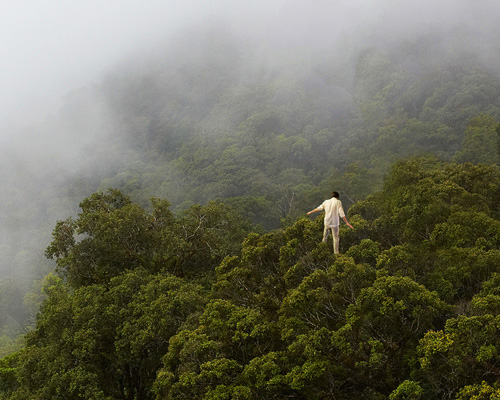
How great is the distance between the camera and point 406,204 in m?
14.9

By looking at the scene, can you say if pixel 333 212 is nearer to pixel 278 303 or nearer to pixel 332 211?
pixel 332 211

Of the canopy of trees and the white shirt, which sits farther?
the white shirt

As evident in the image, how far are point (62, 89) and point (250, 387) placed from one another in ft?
614

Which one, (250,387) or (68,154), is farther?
(68,154)

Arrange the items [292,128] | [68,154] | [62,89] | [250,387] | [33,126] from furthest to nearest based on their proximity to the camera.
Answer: [62,89]
[33,126]
[68,154]
[292,128]
[250,387]

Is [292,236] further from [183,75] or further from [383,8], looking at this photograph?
[383,8]

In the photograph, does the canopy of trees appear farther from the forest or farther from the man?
the man

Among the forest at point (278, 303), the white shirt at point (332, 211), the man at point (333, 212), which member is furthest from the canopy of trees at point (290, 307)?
the white shirt at point (332, 211)

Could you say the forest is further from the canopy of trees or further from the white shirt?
the white shirt

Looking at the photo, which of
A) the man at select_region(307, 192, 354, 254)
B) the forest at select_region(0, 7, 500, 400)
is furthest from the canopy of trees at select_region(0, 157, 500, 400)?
the man at select_region(307, 192, 354, 254)

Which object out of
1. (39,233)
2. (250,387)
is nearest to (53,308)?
(250,387)

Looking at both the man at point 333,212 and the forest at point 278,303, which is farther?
the man at point 333,212

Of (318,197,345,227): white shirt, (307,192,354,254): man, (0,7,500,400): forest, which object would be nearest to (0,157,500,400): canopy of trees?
(0,7,500,400): forest

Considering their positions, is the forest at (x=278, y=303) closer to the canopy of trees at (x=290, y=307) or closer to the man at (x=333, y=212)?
the canopy of trees at (x=290, y=307)
